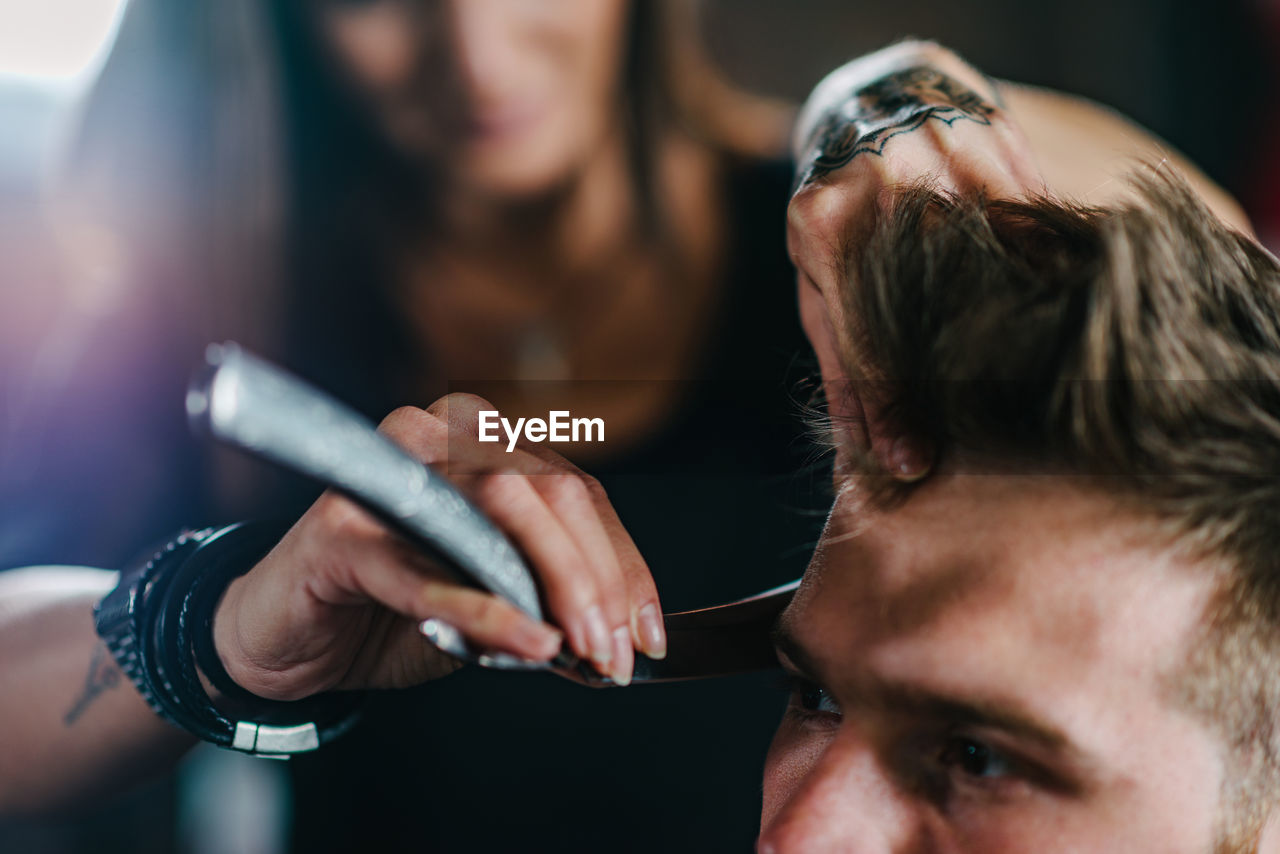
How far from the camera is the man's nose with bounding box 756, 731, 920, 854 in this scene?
58cm

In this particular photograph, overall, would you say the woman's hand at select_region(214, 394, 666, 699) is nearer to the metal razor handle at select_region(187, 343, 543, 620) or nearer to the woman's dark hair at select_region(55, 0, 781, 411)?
the metal razor handle at select_region(187, 343, 543, 620)

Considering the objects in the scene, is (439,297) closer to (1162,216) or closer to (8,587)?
(8,587)

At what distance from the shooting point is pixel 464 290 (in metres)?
1.61

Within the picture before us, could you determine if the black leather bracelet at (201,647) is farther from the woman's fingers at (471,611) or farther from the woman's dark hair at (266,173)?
the woman's dark hair at (266,173)

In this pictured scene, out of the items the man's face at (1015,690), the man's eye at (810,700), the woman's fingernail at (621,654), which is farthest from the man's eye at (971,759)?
the woman's fingernail at (621,654)

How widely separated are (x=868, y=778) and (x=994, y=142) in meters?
0.58

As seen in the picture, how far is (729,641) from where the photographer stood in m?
0.72

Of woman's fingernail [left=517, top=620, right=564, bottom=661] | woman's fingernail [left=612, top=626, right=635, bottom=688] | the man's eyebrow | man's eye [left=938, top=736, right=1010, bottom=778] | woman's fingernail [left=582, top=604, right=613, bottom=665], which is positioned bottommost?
man's eye [left=938, top=736, right=1010, bottom=778]

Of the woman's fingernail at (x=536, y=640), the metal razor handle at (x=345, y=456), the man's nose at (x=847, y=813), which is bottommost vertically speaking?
the man's nose at (x=847, y=813)

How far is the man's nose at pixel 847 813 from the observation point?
0.58 metres

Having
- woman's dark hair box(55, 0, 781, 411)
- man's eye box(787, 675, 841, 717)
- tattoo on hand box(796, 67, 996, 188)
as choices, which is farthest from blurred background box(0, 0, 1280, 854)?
Result: man's eye box(787, 675, 841, 717)

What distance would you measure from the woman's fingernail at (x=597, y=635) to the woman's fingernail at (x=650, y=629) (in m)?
0.06

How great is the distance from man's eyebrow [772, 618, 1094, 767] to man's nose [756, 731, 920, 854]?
0.04 meters

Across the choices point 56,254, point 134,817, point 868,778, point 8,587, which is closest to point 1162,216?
point 868,778
